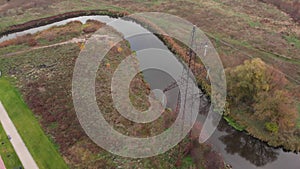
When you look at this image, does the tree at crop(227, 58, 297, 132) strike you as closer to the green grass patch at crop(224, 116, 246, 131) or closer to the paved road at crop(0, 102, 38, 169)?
the green grass patch at crop(224, 116, 246, 131)

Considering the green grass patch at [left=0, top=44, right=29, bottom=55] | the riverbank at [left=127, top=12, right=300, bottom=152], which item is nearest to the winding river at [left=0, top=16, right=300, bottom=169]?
the riverbank at [left=127, top=12, right=300, bottom=152]

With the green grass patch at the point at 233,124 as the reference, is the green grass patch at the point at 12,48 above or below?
above

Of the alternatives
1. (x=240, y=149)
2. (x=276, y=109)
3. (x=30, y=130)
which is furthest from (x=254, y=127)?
(x=30, y=130)

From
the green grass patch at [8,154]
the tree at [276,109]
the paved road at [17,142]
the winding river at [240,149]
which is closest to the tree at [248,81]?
A: the tree at [276,109]

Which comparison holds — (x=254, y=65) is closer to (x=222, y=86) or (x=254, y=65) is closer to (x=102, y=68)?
(x=222, y=86)

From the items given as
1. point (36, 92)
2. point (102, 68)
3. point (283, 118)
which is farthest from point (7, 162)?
point (283, 118)

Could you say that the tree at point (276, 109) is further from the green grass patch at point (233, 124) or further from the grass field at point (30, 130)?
the grass field at point (30, 130)

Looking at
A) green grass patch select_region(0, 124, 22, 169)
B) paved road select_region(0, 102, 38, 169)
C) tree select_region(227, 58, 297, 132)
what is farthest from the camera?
tree select_region(227, 58, 297, 132)
